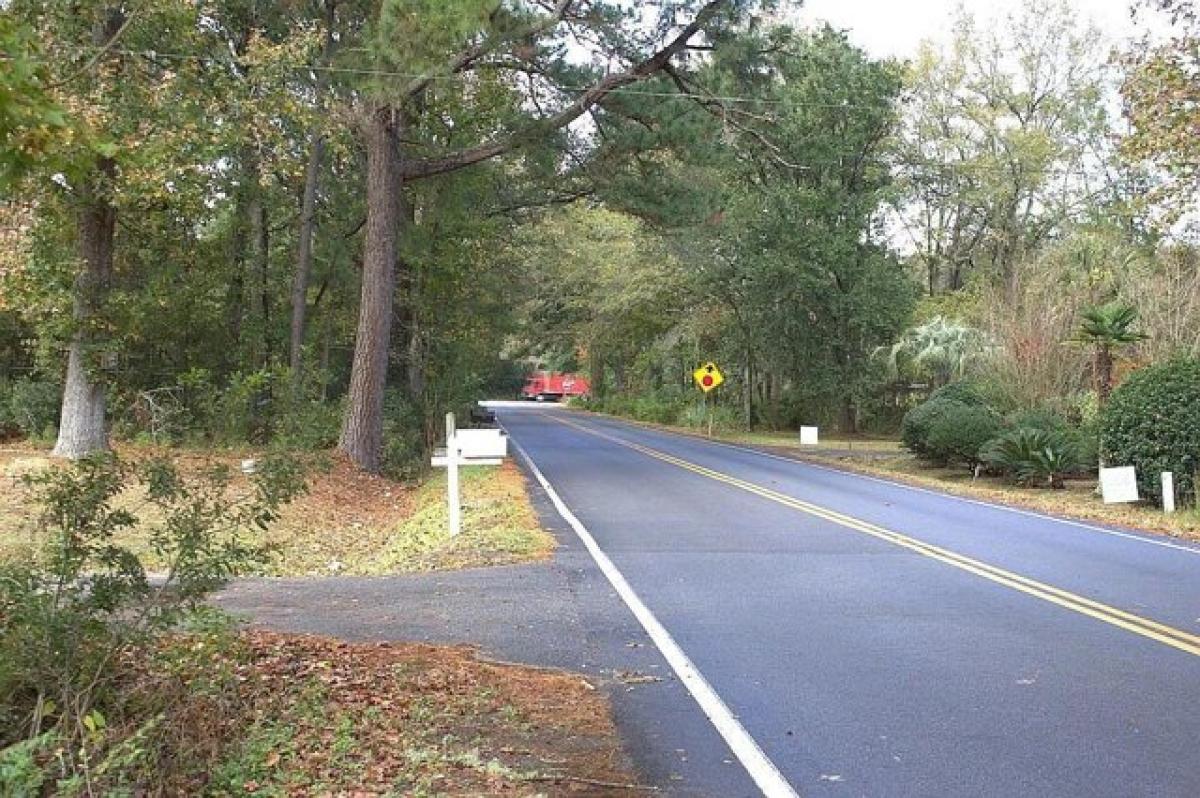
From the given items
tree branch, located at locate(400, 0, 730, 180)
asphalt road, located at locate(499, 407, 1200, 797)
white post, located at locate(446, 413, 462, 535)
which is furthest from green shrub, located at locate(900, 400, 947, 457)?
white post, located at locate(446, 413, 462, 535)

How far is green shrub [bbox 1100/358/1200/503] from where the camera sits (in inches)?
650

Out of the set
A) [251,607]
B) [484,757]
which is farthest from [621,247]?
[484,757]

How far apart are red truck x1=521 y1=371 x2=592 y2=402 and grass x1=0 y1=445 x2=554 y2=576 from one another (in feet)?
256

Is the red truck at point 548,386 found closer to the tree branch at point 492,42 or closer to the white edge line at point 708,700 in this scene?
the tree branch at point 492,42

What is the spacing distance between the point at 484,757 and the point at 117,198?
15156 mm

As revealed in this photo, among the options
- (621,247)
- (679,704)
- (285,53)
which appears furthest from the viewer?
(621,247)

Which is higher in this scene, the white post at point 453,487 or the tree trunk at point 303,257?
the tree trunk at point 303,257

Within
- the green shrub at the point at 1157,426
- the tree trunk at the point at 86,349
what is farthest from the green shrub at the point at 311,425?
the green shrub at the point at 1157,426

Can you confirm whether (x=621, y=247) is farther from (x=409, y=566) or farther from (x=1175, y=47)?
(x=409, y=566)

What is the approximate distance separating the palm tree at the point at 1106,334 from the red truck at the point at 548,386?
255ft

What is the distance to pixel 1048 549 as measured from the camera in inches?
474

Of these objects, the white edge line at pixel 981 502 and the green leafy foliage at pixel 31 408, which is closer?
the white edge line at pixel 981 502

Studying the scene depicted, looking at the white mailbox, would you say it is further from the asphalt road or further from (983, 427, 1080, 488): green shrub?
(983, 427, 1080, 488): green shrub

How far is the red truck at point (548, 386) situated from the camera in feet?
324
